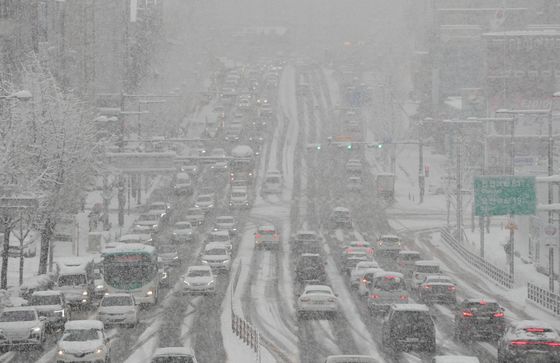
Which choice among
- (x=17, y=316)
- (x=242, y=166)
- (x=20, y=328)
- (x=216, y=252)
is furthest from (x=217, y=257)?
(x=242, y=166)

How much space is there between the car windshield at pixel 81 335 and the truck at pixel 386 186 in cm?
6432

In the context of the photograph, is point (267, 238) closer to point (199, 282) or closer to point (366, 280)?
point (199, 282)

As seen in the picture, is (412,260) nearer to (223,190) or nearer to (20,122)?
(20,122)

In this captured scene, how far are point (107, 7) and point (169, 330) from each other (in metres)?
91.0

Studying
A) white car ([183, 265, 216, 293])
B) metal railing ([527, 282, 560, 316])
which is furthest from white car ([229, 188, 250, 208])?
metal railing ([527, 282, 560, 316])

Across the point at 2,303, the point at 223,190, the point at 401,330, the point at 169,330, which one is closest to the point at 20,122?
the point at 2,303

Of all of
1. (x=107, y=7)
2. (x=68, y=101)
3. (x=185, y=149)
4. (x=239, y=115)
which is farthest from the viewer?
(x=239, y=115)

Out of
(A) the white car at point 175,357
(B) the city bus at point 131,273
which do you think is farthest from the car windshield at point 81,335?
(B) the city bus at point 131,273

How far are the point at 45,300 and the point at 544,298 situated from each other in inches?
784

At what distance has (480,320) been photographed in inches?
1459

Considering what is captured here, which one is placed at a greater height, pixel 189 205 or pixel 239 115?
pixel 239 115

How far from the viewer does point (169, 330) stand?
40531 mm

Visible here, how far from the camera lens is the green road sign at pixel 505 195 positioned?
177 ft

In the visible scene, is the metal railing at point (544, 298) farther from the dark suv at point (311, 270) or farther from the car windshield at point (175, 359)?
the car windshield at point (175, 359)
